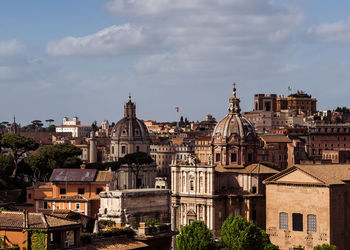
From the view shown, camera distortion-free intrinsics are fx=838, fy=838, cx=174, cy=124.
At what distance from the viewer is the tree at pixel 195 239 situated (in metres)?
50.2

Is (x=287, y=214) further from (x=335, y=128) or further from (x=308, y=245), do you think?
(x=335, y=128)

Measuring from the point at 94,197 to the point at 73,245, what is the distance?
3485 centimetres

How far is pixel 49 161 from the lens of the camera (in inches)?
3607

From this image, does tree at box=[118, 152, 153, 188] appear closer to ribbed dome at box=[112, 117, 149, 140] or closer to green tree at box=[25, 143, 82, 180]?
ribbed dome at box=[112, 117, 149, 140]

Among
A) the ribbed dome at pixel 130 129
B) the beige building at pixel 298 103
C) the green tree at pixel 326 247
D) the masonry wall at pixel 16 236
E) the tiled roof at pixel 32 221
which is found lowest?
the green tree at pixel 326 247

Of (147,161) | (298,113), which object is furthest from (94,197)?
(298,113)

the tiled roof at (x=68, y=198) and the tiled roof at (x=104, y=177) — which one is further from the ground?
the tiled roof at (x=104, y=177)

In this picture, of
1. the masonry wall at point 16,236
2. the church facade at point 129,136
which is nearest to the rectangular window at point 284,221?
the masonry wall at point 16,236

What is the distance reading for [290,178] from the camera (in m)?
62.0

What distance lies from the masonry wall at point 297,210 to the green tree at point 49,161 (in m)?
34.5

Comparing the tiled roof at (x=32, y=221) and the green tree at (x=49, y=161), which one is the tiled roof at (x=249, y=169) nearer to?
the green tree at (x=49, y=161)

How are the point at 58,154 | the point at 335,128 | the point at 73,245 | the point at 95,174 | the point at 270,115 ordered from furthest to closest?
the point at 270,115 → the point at 335,128 → the point at 58,154 → the point at 95,174 → the point at 73,245

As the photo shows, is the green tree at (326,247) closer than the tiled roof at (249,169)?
Yes

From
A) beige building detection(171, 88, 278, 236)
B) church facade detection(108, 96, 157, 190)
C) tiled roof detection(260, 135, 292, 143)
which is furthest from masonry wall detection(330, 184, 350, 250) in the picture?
church facade detection(108, 96, 157, 190)
